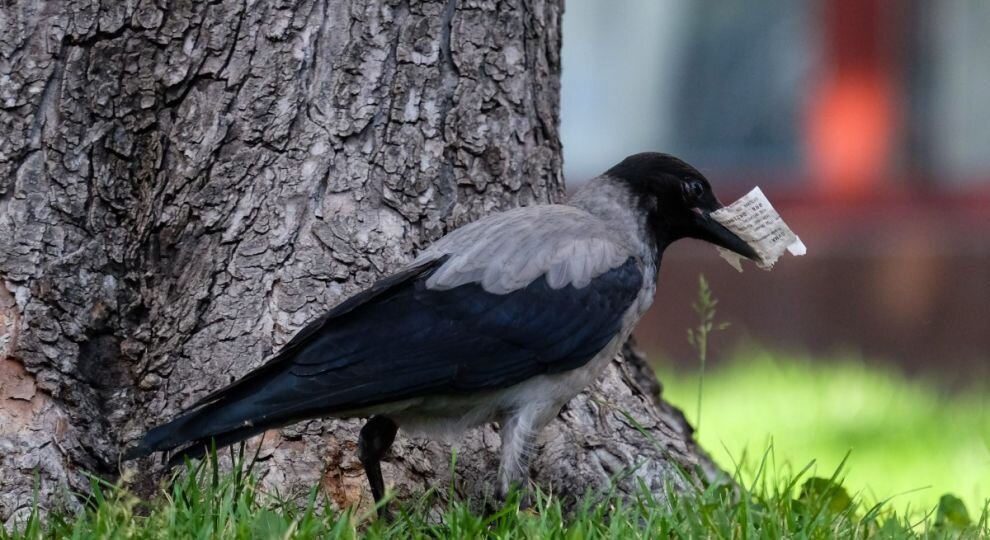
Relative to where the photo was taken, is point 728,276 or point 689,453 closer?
point 689,453

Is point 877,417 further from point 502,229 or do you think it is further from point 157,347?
point 157,347

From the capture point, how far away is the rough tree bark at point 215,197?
436 centimetres

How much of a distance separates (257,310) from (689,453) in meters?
1.47

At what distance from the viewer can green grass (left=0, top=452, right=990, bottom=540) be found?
361cm

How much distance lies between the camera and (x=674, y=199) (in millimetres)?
4660

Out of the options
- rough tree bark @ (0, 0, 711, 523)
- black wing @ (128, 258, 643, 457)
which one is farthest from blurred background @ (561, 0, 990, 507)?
black wing @ (128, 258, 643, 457)

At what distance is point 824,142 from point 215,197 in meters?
6.28

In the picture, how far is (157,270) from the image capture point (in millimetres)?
4535

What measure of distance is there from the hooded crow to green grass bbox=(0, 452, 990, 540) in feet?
0.51

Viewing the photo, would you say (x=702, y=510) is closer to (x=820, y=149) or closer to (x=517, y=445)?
(x=517, y=445)

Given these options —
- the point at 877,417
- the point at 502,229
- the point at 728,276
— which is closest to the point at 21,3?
the point at 502,229

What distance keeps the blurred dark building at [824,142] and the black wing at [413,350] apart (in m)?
4.95

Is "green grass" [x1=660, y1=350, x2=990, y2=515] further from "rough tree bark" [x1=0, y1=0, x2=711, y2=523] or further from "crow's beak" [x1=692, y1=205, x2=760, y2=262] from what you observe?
"rough tree bark" [x1=0, y1=0, x2=711, y2=523]

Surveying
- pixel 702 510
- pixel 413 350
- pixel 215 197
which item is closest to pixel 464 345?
pixel 413 350
